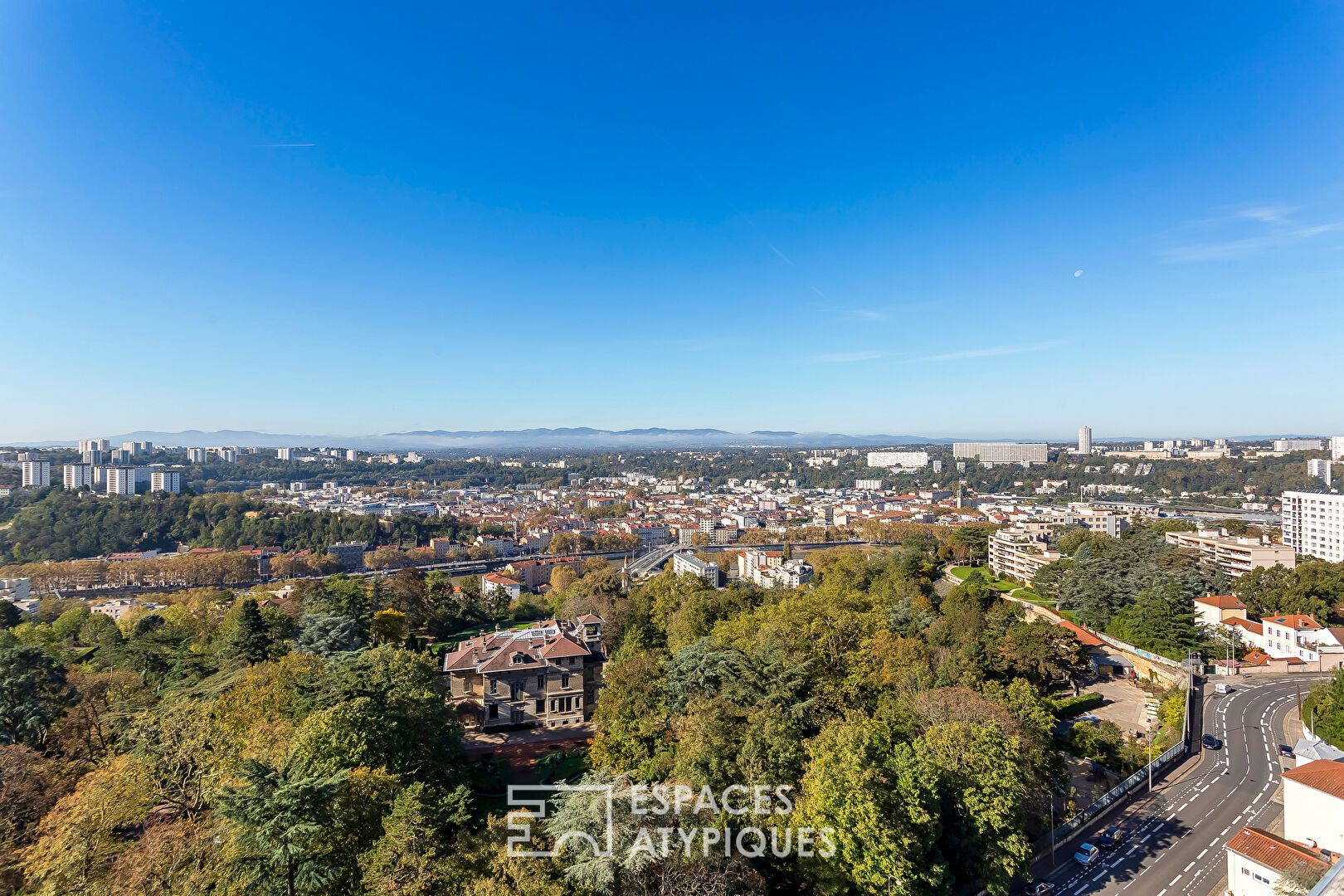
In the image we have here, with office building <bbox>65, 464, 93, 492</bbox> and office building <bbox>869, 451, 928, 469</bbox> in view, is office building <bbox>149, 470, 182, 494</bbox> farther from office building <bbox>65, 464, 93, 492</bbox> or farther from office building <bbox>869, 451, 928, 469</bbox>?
office building <bbox>869, 451, 928, 469</bbox>

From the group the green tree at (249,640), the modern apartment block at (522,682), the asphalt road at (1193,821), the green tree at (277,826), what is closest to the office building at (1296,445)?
the asphalt road at (1193,821)

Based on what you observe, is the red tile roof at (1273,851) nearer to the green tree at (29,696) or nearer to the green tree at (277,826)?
the green tree at (277,826)

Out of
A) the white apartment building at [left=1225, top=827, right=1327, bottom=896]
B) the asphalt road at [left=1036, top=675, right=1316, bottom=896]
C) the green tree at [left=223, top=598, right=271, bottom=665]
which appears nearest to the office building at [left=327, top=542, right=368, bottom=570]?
the green tree at [left=223, top=598, right=271, bottom=665]

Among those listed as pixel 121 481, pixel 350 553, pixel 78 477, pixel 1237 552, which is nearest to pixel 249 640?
pixel 350 553

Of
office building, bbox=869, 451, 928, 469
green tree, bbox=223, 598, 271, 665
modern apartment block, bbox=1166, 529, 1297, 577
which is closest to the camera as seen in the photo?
green tree, bbox=223, 598, 271, 665

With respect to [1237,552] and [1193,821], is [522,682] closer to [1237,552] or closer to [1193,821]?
[1193,821]
